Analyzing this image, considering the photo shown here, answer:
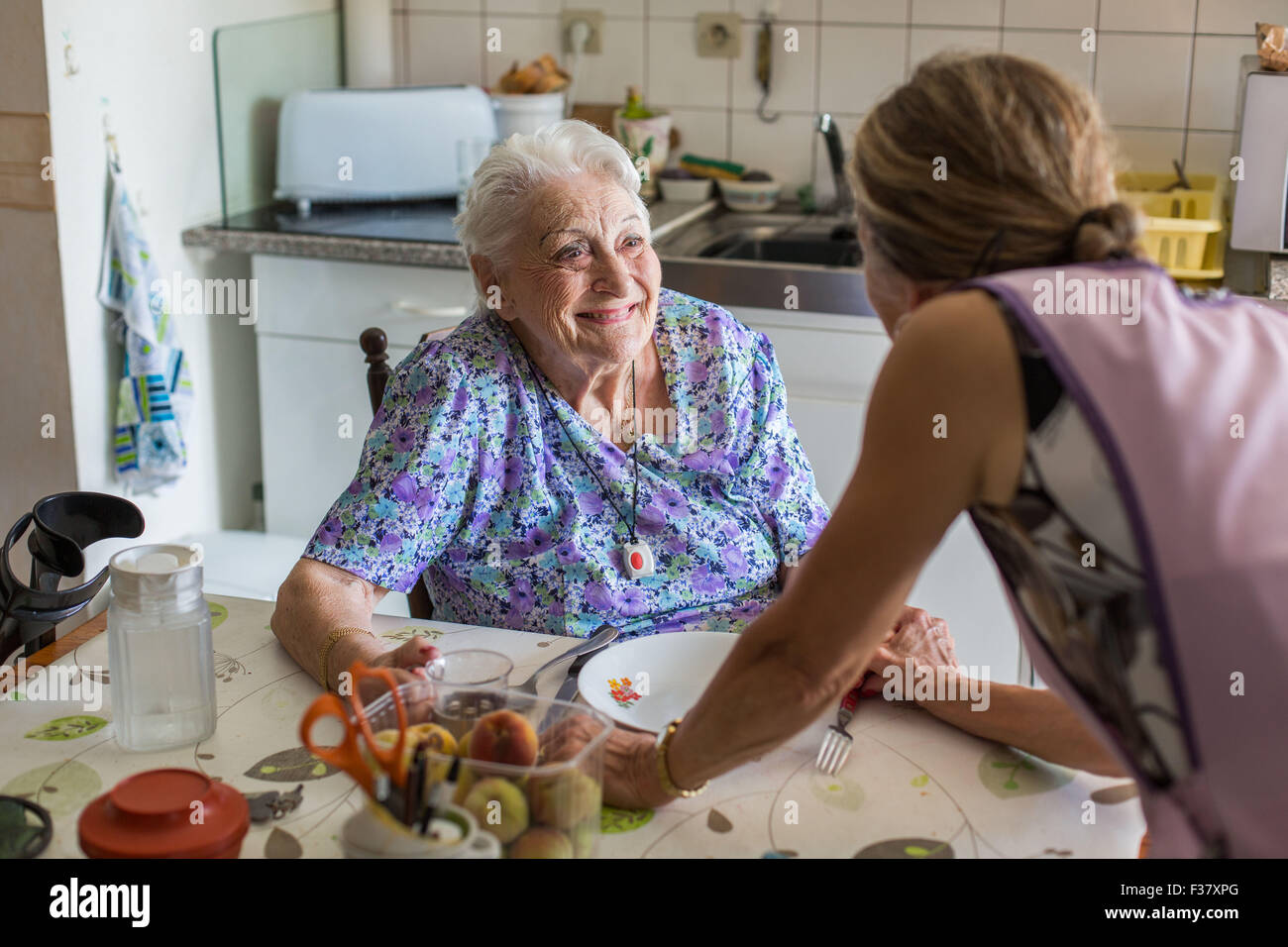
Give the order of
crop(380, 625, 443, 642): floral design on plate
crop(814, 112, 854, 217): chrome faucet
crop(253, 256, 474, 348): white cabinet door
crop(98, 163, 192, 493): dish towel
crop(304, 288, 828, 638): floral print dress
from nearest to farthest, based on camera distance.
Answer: crop(380, 625, 443, 642): floral design on plate → crop(304, 288, 828, 638): floral print dress → crop(98, 163, 192, 493): dish towel → crop(253, 256, 474, 348): white cabinet door → crop(814, 112, 854, 217): chrome faucet

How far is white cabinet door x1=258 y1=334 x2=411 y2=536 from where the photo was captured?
9.04 ft

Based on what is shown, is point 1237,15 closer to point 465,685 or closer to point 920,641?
point 920,641

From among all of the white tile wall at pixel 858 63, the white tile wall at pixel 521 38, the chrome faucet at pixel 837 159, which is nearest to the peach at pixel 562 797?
the chrome faucet at pixel 837 159

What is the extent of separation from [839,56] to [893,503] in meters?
2.27

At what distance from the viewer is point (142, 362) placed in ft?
7.97

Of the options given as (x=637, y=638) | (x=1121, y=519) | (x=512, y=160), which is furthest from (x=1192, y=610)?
(x=512, y=160)

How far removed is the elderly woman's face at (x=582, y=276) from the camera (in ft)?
5.33

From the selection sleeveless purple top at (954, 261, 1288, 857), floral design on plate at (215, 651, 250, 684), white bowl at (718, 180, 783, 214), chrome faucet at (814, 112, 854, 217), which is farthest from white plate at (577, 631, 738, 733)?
white bowl at (718, 180, 783, 214)

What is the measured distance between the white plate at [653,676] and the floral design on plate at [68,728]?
0.45 m

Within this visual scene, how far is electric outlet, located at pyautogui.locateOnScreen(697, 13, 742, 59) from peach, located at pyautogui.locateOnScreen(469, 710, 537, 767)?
2.34 metres

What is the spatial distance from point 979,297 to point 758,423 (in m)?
Answer: 0.87

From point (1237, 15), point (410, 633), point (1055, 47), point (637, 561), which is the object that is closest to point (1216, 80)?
point (1237, 15)

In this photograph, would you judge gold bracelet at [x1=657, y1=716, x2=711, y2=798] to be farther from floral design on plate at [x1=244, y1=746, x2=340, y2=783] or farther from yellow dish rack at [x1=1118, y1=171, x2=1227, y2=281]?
yellow dish rack at [x1=1118, y1=171, x2=1227, y2=281]

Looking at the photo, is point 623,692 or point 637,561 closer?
point 623,692
